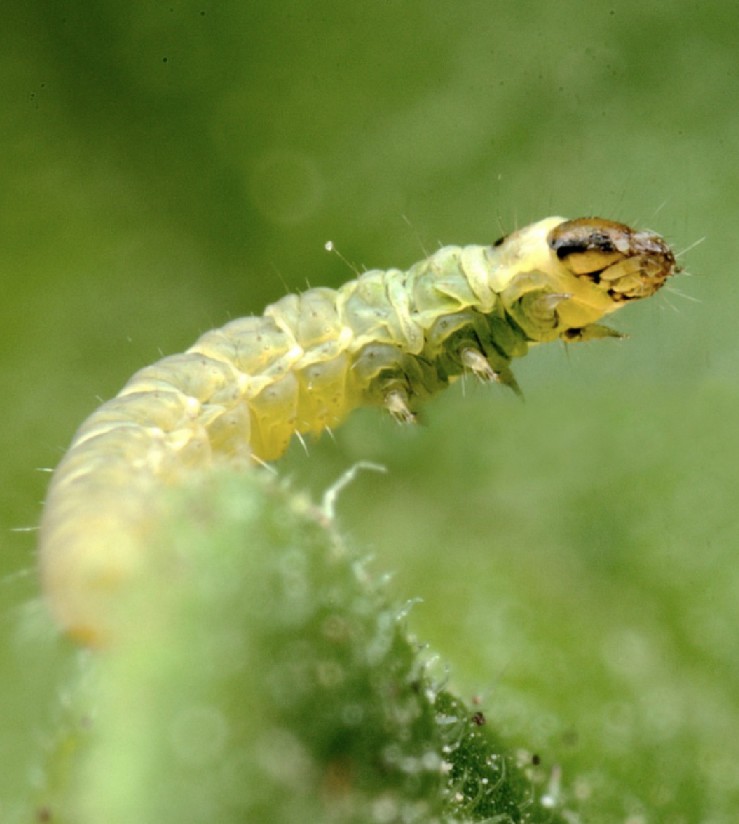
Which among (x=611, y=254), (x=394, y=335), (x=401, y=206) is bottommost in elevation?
(x=611, y=254)

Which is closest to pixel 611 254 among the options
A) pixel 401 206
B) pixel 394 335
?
pixel 394 335

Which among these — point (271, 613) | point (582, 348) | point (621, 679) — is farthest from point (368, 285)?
point (271, 613)

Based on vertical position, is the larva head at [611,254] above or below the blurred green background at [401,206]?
below

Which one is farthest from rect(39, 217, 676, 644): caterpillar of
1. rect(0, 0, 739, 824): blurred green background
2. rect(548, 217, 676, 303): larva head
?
rect(0, 0, 739, 824): blurred green background

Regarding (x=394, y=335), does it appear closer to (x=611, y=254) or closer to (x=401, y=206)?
(x=611, y=254)

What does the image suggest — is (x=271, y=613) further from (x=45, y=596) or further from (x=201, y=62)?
(x=201, y=62)

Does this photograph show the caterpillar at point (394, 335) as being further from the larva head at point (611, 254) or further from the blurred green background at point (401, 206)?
the blurred green background at point (401, 206)

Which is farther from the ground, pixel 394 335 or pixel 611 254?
pixel 394 335

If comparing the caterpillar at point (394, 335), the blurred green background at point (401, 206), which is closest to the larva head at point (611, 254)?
the caterpillar at point (394, 335)
